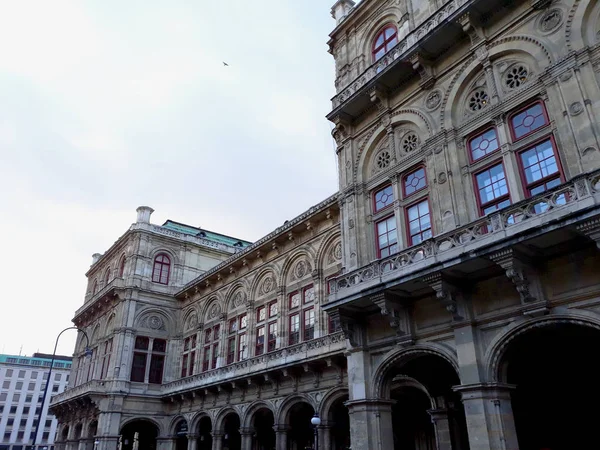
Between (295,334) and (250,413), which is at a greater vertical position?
(295,334)

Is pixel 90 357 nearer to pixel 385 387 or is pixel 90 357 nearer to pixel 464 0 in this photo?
pixel 385 387

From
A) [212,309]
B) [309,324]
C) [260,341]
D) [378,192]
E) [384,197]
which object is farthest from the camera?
[212,309]

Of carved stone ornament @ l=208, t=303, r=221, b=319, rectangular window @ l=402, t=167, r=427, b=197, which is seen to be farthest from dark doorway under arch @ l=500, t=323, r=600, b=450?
carved stone ornament @ l=208, t=303, r=221, b=319

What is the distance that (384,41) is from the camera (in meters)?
19.2

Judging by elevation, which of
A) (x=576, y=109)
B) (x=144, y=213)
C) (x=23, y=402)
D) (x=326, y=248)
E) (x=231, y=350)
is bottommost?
(x=231, y=350)

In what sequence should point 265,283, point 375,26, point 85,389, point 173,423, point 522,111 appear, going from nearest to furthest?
point 522,111 → point 375,26 → point 265,283 → point 173,423 → point 85,389

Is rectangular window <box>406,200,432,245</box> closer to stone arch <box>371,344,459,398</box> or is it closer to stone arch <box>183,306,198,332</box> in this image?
stone arch <box>371,344,459,398</box>

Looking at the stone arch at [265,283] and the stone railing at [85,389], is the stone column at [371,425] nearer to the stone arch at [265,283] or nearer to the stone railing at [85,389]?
the stone arch at [265,283]

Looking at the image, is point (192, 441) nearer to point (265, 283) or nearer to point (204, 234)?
point (265, 283)

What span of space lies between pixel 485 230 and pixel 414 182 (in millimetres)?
4073

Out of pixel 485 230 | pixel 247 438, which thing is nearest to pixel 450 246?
pixel 485 230

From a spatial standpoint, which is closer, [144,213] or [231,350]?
[231,350]

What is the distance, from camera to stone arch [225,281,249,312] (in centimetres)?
3022

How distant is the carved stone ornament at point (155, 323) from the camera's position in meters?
35.5
